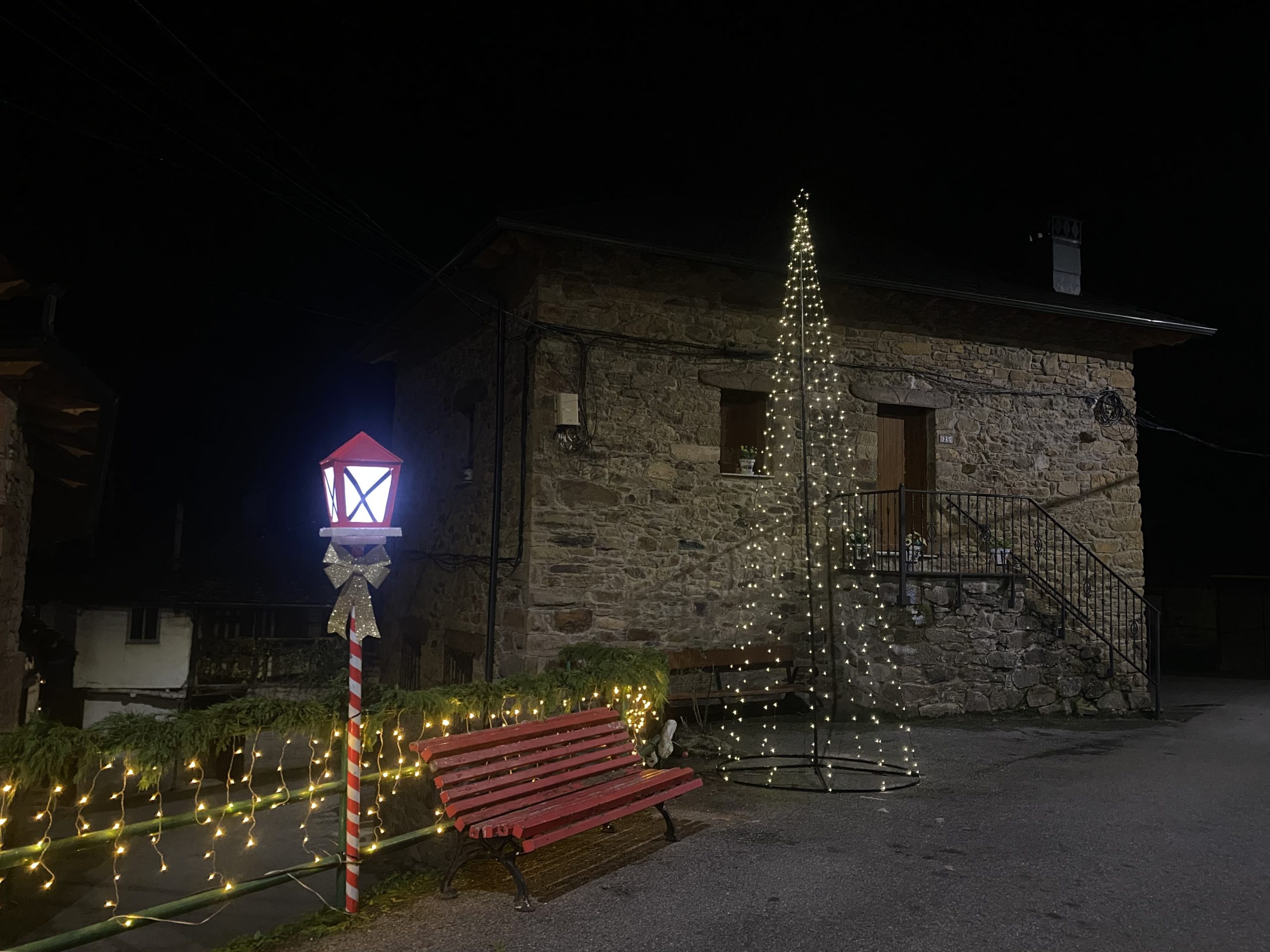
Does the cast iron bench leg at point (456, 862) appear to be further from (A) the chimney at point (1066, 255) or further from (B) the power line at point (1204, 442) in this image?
(A) the chimney at point (1066, 255)

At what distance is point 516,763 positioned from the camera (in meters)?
5.03

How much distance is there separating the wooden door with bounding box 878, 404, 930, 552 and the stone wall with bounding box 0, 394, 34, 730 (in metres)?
9.00

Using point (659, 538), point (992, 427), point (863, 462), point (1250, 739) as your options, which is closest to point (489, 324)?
point (659, 538)

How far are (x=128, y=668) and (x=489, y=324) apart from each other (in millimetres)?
14929

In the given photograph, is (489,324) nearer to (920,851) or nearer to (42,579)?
(920,851)

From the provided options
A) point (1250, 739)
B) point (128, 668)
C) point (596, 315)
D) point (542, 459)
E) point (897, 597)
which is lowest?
point (128, 668)

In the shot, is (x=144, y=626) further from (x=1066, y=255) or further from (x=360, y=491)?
(x=1066, y=255)

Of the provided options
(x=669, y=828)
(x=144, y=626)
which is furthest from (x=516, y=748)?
(x=144, y=626)

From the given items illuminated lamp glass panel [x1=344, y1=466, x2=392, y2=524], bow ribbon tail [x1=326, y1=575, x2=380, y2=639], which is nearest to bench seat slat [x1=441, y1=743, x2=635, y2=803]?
bow ribbon tail [x1=326, y1=575, x2=380, y2=639]

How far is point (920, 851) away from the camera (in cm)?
534

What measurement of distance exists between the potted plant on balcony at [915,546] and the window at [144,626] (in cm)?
1721

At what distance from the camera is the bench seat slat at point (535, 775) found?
4.58m

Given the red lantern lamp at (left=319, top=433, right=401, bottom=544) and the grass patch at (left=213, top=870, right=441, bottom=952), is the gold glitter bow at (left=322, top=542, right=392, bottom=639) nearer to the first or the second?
the red lantern lamp at (left=319, top=433, right=401, bottom=544)

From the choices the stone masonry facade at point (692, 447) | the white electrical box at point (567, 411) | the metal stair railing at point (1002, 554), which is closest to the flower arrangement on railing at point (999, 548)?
the metal stair railing at point (1002, 554)
